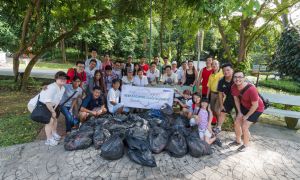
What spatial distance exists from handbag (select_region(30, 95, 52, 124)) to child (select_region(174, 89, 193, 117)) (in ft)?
10.2

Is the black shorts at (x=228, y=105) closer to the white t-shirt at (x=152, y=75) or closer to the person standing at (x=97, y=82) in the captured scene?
the white t-shirt at (x=152, y=75)

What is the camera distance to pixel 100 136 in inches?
202

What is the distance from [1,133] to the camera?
623 cm

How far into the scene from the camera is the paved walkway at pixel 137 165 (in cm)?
445

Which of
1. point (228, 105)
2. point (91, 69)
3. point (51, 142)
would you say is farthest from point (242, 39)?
point (51, 142)

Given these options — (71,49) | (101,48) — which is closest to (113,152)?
(101,48)

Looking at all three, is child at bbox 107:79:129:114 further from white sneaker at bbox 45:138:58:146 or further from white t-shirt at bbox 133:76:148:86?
white sneaker at bbox 45:138:58:146

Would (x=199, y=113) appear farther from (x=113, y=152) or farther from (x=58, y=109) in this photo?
(x=58, y=109)

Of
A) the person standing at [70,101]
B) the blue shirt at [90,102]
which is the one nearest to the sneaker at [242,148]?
the blue shirt at [90,102]

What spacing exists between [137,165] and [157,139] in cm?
64

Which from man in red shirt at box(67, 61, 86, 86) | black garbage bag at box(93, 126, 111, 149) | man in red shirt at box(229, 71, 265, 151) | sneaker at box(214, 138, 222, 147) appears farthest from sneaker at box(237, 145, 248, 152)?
man in red shirt at box(67, 61, 86, 86)

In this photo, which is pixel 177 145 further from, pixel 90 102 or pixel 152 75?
pixel 152 75

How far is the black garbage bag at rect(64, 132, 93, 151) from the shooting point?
5.04 meters

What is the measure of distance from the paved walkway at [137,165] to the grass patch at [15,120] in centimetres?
58
